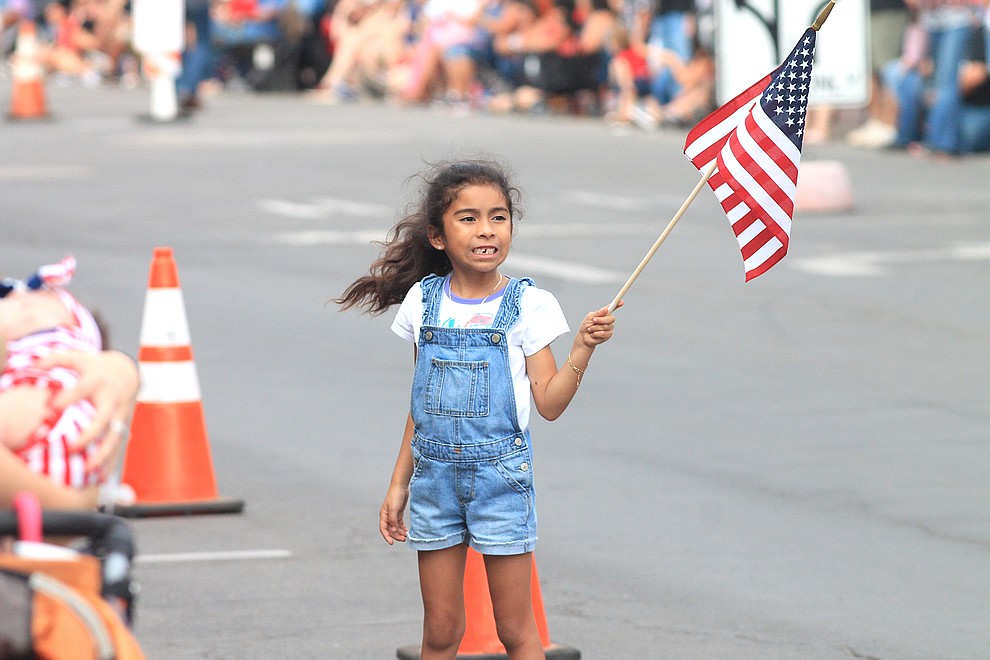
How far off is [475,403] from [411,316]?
0.98 ft

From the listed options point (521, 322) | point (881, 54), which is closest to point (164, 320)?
point (521, 322)

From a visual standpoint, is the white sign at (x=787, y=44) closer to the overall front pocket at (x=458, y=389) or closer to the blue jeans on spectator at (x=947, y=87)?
the blue jeans on spectator at (x=947, y=87)

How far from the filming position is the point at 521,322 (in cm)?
475

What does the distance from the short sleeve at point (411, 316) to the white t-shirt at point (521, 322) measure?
13 millimetres

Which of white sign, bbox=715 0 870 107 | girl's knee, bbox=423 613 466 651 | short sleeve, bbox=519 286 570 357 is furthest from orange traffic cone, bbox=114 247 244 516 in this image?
white sign, bbox=715 0 870 107

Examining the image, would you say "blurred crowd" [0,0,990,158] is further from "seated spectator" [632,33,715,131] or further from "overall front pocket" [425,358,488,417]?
"overall front pocket" [425,358,488,417]

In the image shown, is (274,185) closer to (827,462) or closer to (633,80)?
(633,80)

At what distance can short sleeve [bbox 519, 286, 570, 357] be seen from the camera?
4.75 m

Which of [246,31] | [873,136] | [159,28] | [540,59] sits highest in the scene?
[246,31]

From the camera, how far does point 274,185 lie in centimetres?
1933

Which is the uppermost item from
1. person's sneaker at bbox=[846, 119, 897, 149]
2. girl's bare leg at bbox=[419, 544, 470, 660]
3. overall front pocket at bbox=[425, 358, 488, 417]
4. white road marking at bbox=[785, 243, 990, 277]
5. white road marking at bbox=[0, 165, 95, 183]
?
overall front pocket at bbox=[425, 358, 488, 417]

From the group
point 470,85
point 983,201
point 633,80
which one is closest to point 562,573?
point 983,201

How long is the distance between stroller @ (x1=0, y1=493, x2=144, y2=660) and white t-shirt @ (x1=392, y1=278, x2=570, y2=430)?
1301mm

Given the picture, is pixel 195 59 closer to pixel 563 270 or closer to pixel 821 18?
pixel 563 270
